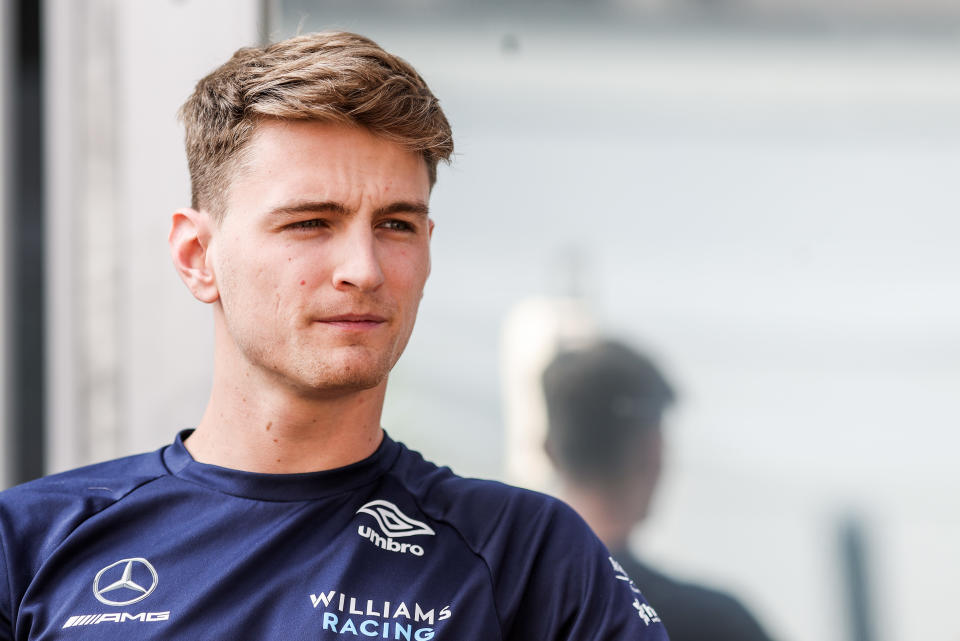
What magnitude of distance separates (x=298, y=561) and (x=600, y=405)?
88 centimetres

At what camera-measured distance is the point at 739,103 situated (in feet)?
6.07

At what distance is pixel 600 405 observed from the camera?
1.82 meters

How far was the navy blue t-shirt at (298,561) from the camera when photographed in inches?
40.8

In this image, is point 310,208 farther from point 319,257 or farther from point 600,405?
point 600,405

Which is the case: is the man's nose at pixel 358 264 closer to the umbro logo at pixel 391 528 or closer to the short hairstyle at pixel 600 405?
the umbro logo at pixel 391 528

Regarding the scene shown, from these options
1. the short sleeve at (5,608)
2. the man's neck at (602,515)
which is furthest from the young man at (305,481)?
the man's neck at (602,515)

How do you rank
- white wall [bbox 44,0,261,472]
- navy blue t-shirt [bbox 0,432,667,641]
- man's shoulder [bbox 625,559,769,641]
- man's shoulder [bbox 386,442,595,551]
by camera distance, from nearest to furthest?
navy blue t-shirt [bbox 0,432,667,641], man's shoulder [bbox 386,442,595,551], man's shoulder [bbox 625,559,769,641], white wall [bbox 44,0,261,472]

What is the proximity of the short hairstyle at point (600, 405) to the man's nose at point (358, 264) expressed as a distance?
32.0 inches

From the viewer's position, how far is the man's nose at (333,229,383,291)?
3.47 ft

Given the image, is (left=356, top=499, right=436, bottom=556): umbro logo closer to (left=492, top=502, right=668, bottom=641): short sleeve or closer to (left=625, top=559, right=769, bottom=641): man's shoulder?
(left=492, top=502, right=668, bottom=641): short sleeve

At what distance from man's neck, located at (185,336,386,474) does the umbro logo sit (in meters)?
0.07

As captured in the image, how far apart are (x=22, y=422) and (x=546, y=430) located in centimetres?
107

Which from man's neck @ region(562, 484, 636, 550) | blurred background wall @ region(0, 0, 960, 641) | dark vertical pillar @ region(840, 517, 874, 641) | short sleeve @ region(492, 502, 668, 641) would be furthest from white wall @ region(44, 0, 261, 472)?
dark vertical pillar @ region(840, 517, 874, 641)

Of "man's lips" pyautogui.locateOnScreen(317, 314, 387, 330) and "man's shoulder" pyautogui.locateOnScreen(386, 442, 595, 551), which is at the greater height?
"man's lips" pyautogui.locateOnScreen(317, 314, 387, 330)
